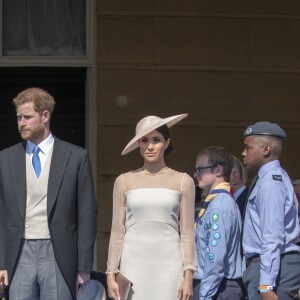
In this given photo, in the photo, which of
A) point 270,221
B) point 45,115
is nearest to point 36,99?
point 45,115

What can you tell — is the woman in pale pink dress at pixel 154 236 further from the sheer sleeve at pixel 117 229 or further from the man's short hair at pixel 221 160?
the man's short hair at pixel 221 160

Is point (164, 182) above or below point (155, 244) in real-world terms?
above

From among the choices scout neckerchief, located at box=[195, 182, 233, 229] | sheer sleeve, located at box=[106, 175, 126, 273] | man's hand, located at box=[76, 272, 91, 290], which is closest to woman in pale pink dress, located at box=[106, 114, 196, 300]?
sheer sleeve, located at box=[106, 175, 126, 273]

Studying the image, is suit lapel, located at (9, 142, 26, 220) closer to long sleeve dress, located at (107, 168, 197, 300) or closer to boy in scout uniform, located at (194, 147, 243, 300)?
long sleeve dress, located at (107, 168, 197, 300)

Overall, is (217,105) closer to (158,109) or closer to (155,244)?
(158,109)

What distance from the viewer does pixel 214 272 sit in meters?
6.29

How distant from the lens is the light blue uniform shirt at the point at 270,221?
6164 mm

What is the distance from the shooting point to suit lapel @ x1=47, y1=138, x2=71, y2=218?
20.2 ft

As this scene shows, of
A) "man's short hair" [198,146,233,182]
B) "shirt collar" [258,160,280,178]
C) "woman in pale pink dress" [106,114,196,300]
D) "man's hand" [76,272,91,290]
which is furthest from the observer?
"man's short hair" [198,146,233,182]

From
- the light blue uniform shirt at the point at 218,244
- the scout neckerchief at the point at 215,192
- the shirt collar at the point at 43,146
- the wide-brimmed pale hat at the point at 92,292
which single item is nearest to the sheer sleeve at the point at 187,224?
the light blue uniform shirt at the point at 218,244

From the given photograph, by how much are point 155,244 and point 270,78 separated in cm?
450

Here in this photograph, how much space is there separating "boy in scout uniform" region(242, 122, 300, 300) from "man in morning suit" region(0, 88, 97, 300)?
104 cm

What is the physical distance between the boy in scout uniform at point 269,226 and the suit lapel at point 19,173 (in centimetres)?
147

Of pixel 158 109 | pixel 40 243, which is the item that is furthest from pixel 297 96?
pixel 40 243
